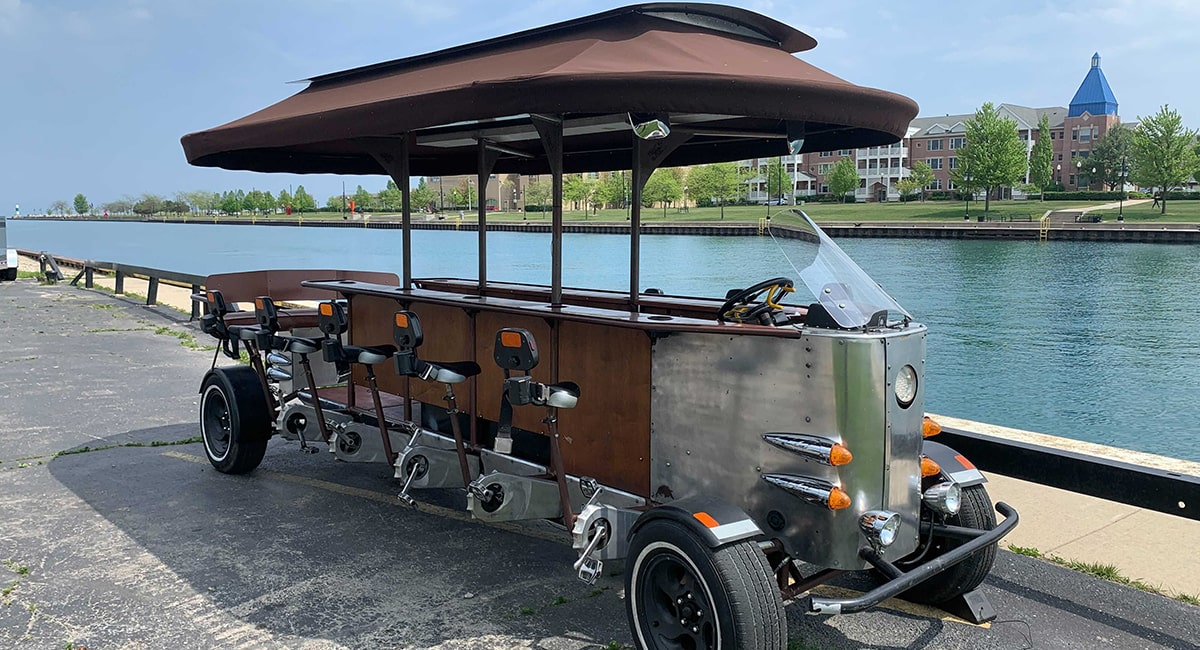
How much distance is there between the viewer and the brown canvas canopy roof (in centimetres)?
368

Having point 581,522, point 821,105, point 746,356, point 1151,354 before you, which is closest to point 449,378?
point 581,522

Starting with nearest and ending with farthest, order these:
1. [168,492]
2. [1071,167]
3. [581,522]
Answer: [581,522], [168,492], [1071,167]

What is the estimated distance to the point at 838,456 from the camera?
11.4 ft

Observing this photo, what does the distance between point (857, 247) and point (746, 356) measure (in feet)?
209

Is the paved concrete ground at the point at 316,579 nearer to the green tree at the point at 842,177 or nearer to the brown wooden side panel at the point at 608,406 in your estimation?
the brown wooden side panel at the point at 608,406

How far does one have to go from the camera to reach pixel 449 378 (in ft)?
15.3

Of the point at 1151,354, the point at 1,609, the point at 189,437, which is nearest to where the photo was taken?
the point at 1,609

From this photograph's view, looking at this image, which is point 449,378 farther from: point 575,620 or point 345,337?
point 345,337

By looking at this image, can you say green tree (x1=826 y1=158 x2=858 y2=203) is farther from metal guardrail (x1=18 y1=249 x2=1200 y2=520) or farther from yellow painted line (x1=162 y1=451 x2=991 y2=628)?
metal guardrail (x1=18 y1=249 x2=1200 y2=520)

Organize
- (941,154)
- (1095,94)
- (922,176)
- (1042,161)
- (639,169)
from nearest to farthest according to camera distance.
Answer: 1. (639,169)
2. (1042,161)
3. (922,176)
4. (941,154)
5. (1095,94)

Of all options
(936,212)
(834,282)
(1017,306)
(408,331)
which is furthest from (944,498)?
(936,212)

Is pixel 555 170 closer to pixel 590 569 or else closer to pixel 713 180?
pixel 590 569

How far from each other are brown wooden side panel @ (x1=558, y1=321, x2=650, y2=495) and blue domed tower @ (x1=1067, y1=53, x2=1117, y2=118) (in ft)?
510

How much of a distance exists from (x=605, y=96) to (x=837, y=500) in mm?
1778
